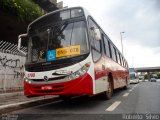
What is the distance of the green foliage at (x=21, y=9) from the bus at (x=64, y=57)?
19.8 feet

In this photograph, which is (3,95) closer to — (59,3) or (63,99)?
(63,99)

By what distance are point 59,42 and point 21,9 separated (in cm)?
808

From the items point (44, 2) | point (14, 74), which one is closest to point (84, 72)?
point (14, 74)

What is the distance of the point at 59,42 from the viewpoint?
759 cm

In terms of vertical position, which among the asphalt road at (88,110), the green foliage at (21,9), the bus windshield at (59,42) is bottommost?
the asphalt road at (88,110)

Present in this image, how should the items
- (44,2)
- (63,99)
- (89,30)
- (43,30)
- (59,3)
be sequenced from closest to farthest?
(89,30) < (43,30) < (63,99) < (44,2) < (59,3)

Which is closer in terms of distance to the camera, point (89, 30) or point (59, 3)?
point (89, 30)

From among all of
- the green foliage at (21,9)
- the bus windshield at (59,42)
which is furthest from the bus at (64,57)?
the green foliage at (21,9)

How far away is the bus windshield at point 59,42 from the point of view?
7.32m

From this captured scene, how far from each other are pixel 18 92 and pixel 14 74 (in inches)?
41.4

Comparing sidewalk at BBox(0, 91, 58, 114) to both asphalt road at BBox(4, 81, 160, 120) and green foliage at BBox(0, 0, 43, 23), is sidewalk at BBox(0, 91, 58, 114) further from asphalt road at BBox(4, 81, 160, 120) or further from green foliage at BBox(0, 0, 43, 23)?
green foliage at BBox(0, 0, 43, 23)

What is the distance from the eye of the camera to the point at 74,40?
7422 mm

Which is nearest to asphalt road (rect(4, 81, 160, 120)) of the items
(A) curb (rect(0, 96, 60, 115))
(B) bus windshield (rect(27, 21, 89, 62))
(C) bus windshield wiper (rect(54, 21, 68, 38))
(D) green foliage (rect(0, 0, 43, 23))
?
(A) curb (rect(0, 96, 60, 115))

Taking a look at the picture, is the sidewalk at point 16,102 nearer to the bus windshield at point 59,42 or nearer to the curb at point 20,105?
the curb at point 20,105
